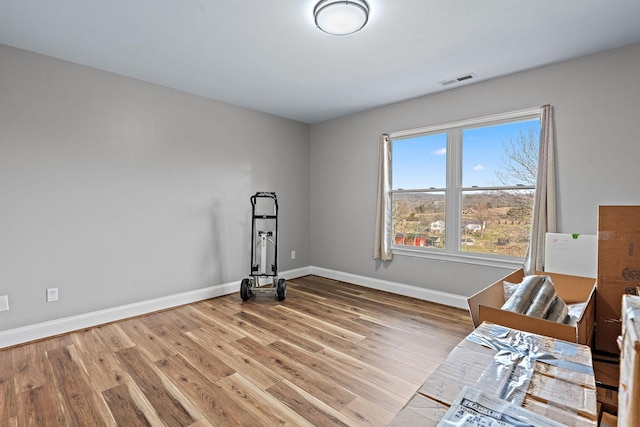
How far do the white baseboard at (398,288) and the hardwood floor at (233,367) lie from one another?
0.19 metres

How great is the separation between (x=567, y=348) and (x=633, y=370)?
0.82 metres

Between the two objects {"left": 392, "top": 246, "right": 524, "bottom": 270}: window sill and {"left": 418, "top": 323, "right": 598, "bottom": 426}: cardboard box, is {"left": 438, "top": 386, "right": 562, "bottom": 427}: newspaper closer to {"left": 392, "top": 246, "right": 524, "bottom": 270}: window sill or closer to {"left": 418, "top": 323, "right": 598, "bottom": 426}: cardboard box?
{"left": 418, "top": 323, "right": 598, "bottom": 426}: cardboard box

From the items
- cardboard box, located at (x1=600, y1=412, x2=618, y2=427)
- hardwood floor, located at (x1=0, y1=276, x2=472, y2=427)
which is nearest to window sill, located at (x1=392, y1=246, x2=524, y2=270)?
hardwood floor, located at (x1=0, y1=276, x2=472, y2=427)

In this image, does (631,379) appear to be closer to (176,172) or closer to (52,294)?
(52,294)

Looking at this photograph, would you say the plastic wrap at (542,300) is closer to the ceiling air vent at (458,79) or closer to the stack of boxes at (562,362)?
the stack of boxes at (562,362)

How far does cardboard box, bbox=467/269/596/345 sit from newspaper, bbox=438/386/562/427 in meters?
0.84

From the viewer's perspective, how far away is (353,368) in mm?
2424

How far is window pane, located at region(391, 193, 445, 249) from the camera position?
405cm

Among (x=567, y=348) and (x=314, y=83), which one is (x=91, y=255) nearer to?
(x=314, y=83)

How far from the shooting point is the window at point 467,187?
3412 millimetres

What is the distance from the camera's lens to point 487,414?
812 millimetres

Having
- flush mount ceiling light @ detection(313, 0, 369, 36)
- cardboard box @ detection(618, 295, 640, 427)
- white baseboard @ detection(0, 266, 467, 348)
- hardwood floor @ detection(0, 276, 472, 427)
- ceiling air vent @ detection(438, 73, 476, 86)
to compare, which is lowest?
hardwood floor @ detection(0, 276, 472, 427)

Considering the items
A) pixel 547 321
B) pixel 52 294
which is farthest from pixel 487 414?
pixel 52 294

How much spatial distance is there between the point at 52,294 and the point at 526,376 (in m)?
3.78
